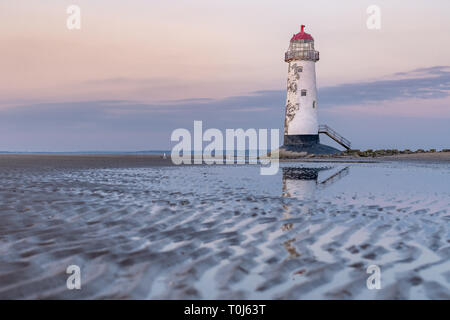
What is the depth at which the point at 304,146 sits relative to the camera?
1726 inches

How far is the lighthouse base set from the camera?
43750 millimetres

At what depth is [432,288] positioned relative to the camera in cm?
374

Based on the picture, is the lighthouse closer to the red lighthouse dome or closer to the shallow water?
the red lighthouse dome

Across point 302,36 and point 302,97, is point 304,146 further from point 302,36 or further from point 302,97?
point 302,36

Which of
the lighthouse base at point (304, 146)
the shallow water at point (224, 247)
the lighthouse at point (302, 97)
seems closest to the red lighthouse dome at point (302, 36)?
the lighthouse at point (302, 97)

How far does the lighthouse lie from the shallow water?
110 ft

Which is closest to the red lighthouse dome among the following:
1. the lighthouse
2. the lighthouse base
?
the lighthouse

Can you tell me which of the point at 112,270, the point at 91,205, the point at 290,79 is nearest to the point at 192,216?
the point at 91,205

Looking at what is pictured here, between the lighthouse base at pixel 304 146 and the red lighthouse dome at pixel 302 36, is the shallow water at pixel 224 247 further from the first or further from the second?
the red lighthouse dome at pixel 302 36

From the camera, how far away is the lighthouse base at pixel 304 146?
1722 inches

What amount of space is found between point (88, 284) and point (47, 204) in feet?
20.2

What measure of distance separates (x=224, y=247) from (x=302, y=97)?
39.6 meters
